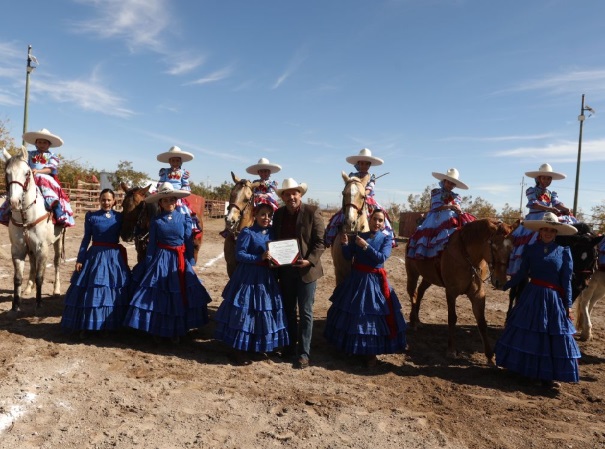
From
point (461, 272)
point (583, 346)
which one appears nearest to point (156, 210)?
point (461, 272)

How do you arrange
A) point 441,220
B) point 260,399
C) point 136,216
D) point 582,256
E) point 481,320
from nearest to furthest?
point 260,399, point 481,320, point 582,256, point 136,216, point 441,220

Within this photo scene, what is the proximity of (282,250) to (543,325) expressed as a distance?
2.92 m

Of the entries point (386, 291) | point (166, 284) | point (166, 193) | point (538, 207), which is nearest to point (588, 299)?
point (538, 207)

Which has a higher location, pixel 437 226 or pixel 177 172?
pixel 177 172

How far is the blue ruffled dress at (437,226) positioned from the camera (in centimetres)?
620

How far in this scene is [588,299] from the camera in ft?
21.2

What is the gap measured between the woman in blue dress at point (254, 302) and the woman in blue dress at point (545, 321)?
8.56 feet

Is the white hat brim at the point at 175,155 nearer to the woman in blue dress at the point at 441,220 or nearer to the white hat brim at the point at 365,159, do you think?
the white hat brim at the point at 365,159

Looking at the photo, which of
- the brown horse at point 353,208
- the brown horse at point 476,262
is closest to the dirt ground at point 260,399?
the brown horse at point 476,262

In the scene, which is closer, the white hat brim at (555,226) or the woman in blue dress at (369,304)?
the white hat brim at (555,226)

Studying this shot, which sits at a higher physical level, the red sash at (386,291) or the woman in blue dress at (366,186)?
the woman in blue dress at (366,186)

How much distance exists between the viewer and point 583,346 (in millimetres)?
6285

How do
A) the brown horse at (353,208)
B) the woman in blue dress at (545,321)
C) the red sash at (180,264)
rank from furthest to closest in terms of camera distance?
1. the red sash at (180,264)
2. the brown horse at (353,208)
3. the woman in blue dress at (545,321)

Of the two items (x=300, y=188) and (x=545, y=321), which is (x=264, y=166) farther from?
(x=545, y=321)
